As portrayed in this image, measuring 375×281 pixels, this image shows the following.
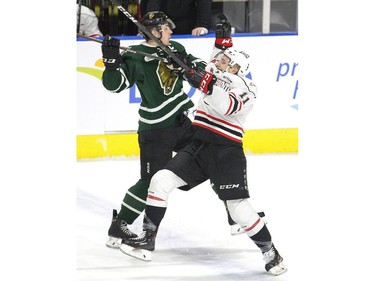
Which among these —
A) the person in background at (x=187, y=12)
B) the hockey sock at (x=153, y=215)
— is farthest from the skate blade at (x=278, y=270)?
the person in background at (x=187, y=12)

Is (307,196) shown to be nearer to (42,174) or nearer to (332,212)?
(332,212)

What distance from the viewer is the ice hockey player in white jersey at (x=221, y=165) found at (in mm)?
3598

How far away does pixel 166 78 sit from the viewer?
3994mm

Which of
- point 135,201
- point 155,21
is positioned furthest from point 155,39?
point 135,201

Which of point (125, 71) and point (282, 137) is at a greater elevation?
point (125, 71)

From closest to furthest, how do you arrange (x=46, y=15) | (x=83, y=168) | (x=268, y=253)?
(x=46, y=15), (x=268, y=253), (x=83, y=168)

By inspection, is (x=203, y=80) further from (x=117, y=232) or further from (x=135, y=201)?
(x=117, y=232)

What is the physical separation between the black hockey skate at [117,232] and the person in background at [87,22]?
1895 mm

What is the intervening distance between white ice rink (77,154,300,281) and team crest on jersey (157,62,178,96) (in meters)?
0.67

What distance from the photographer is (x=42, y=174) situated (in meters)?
1.91

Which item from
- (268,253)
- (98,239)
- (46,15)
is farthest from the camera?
(98,239)

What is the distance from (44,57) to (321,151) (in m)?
0.63

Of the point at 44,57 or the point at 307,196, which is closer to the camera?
the point at 44,57

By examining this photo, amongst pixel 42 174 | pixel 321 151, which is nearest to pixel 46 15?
pixel 42 174
